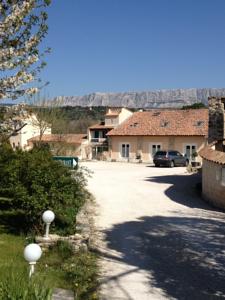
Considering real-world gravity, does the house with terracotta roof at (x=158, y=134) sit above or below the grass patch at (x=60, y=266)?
above

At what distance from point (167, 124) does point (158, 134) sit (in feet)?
6.77

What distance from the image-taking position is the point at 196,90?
136 meters

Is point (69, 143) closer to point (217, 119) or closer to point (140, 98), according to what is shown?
point (217, 119)

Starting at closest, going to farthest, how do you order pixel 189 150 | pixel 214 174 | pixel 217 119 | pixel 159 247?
pixel 159 247, pixel 214 174, pixel 217 119, pixel 189 150

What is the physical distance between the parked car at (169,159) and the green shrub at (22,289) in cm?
3544

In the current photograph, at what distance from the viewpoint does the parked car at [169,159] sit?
40.6 metres

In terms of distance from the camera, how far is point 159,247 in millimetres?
10898

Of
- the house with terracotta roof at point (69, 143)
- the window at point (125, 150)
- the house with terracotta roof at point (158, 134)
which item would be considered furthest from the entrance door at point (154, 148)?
the house with terracotta roof at point (69, 143)

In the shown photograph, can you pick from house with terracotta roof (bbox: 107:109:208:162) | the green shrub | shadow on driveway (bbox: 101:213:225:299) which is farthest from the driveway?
house with terracotta roof (bbox: 107:109:208:162)

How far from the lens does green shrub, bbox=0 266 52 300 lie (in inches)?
194

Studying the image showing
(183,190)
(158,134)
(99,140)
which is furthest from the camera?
(99,140)

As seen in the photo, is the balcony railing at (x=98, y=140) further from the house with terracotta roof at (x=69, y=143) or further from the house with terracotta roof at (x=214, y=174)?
the house with terracotta roof at (x=214, y=174)

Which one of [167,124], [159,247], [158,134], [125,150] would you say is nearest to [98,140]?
[125,150]

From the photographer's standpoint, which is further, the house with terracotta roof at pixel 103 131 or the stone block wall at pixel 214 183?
the house with terracotta roof at pixel 103 131
